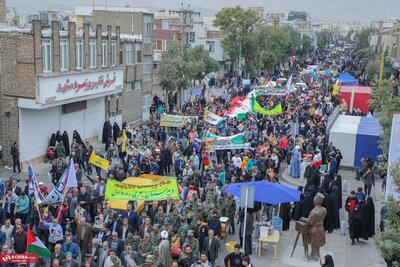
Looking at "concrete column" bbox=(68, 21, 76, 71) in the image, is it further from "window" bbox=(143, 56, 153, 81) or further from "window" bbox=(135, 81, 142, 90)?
"window" bbox=(143, 56, 153, 81)

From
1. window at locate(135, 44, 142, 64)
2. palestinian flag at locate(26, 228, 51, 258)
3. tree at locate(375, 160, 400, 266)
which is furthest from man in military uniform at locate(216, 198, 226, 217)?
window at locate(135, 44, 142, 64)

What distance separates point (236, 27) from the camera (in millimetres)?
63594

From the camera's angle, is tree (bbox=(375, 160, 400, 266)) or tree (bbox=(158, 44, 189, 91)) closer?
tree (bbox=(375, 160, 400, 266))

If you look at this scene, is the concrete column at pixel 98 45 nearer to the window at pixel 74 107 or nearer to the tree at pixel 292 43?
the window at pixel 74 107

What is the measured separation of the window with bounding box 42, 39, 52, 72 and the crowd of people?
3.04 metres

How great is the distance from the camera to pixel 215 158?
25.4m

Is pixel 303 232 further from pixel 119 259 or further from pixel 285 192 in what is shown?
pixel 119 259

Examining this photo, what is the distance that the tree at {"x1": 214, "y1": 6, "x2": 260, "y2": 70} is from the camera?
63750 millimetres

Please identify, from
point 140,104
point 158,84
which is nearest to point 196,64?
point 158,84

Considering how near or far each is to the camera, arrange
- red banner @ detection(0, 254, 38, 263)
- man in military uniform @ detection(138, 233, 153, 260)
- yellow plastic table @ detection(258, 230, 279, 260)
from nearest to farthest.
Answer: red banner @ detection(0, 254, 38, 263) → man in military uniform @ detection(138, 233, 153, 260) → yellow plastic table @ detection(258, 230, 279, 260)

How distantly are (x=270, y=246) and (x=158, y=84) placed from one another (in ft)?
81.7

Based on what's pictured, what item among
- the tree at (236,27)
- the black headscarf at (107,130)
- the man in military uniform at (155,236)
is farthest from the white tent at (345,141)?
the tree at (236,27)

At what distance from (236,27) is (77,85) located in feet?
132

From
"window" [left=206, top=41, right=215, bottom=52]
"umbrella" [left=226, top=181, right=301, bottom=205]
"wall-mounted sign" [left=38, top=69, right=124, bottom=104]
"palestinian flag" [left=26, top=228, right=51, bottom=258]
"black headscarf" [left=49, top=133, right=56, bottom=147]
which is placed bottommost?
"black headscarf" [left=49, top=133, right=56, bottom=147]
